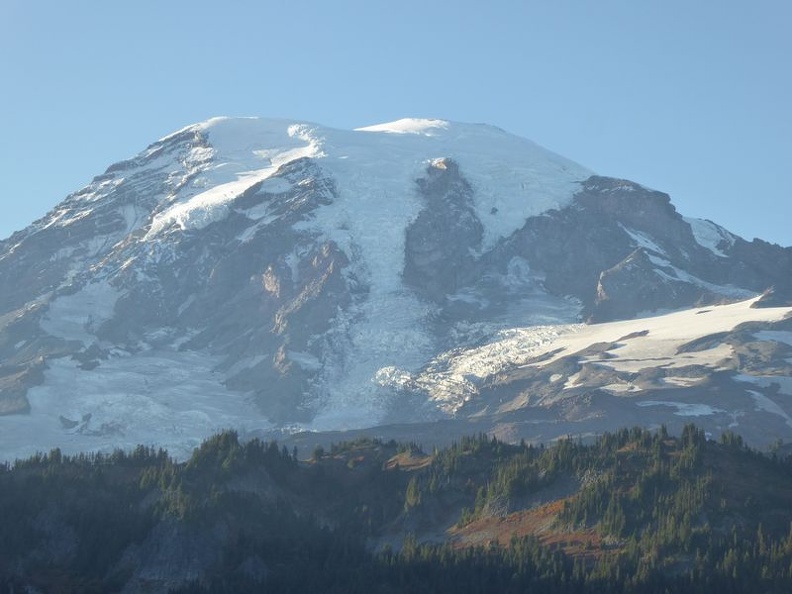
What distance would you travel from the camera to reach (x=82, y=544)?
13500cm

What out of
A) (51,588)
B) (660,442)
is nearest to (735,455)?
(660,442)

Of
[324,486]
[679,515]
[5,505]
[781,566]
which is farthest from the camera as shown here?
[324,486]

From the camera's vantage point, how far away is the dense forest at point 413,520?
122562 millimetres

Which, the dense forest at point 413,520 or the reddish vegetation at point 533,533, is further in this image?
the reddish vegetation at point 533,533

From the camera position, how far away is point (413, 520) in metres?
144

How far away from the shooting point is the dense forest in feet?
402

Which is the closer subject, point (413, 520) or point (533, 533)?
point (533, 533)

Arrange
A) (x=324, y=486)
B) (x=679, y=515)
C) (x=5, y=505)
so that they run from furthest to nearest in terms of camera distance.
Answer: (x=324, y=486)
(x=5, y=505)
(x=679, y=515)

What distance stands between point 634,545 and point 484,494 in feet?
70.8

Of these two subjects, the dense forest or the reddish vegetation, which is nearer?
the dense forest

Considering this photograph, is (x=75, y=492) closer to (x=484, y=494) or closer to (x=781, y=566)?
(x=484, y=494)

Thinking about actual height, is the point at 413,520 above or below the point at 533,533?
above

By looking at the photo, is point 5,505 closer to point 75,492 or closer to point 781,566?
point 75,492

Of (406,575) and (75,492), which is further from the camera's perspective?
(75,492)
